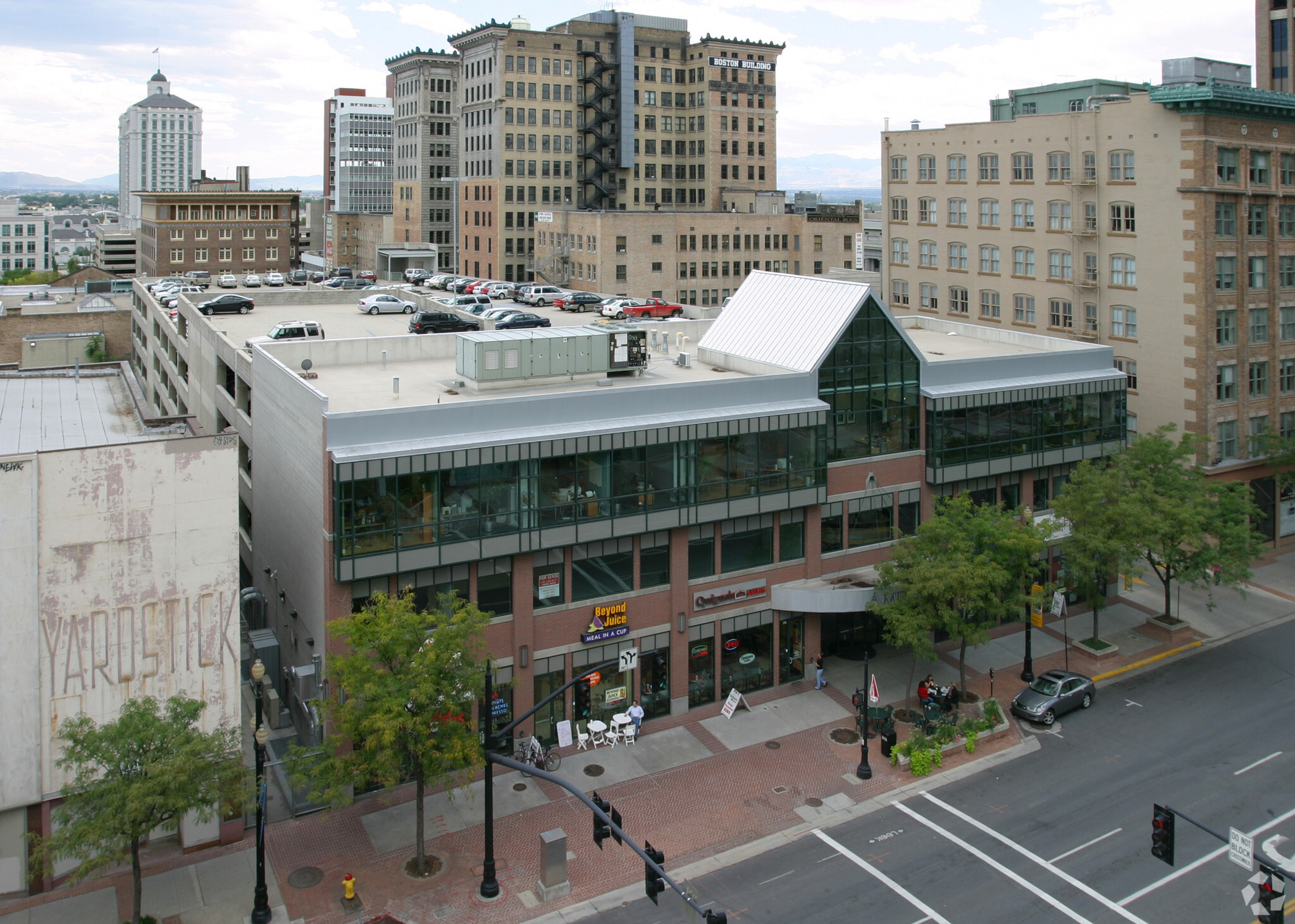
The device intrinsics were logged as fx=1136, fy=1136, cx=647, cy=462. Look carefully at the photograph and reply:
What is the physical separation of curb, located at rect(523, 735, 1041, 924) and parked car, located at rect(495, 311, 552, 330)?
3559cm

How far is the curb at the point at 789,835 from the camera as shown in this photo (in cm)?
2956

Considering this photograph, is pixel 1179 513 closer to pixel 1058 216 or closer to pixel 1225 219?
pixel 1225 219

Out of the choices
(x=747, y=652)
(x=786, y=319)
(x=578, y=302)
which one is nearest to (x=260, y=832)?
(x=747, y=652)

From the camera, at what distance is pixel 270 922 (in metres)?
28.7

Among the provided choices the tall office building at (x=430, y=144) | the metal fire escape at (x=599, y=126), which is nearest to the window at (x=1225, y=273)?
the metal fire escape at (x=599, y=126)

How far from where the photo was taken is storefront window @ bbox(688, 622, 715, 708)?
133 feet

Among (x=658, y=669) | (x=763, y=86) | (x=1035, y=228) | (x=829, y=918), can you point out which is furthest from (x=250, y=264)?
(x=829, y=918)

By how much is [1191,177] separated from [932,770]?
110 feet

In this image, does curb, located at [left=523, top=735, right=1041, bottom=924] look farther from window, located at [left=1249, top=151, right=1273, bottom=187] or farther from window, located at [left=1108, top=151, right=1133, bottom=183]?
window, located at [left=1249, top=151, right=1273, bottom=187]

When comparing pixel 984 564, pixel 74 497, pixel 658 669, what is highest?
pixel 74 497

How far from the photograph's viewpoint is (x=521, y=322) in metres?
64.4

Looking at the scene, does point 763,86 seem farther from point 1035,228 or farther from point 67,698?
point 67,698

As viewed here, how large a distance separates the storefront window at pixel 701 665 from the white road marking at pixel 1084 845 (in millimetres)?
13454

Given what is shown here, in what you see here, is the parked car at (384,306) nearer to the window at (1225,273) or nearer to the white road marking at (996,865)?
the window at (1225,273)
